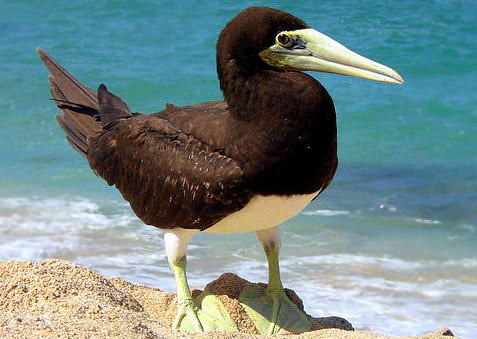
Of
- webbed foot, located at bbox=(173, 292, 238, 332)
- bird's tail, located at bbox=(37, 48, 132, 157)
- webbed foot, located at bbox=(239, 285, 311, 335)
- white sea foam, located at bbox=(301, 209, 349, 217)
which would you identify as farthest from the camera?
white sea foam, located at bbox=(301, 209, 349, 217)

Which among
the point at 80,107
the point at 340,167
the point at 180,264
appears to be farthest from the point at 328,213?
the point at 180,264

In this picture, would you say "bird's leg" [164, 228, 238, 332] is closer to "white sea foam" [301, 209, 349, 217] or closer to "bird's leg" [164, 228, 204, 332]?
"bird's leg" [164, 228, 204, 332]

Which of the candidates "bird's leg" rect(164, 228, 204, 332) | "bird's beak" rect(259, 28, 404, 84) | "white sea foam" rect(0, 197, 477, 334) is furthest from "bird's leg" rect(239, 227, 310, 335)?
"bird's beak" rect(259, 28, 404, 84)

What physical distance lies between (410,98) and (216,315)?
749cm

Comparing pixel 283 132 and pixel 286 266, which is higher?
pixel 283 132

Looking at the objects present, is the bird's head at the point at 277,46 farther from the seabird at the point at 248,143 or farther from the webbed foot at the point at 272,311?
the webbed foot at the point at 272,311

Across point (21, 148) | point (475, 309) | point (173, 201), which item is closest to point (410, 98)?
point (21, 148)

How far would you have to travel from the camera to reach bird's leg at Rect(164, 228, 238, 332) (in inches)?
177

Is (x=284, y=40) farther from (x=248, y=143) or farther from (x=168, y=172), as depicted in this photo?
(x=168, y=172)

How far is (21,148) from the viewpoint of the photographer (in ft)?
29.1

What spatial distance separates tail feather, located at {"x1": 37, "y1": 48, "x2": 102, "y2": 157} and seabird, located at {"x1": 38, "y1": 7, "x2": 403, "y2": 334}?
79 centimetres

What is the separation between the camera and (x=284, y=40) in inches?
165

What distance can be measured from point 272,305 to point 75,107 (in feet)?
6.04

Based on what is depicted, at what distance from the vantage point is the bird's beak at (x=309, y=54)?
4156 millimetres
